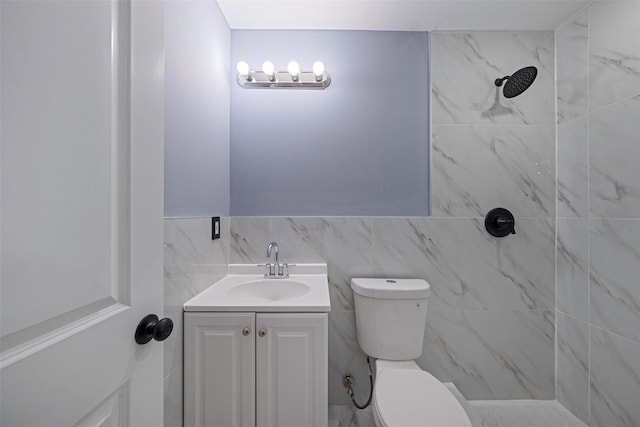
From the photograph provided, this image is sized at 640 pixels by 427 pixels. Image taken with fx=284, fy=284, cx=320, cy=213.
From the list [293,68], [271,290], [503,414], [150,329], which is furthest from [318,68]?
[503,414]

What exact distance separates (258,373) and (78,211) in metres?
0.93

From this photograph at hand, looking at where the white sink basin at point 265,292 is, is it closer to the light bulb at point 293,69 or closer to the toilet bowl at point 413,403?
the toilet bowl at point 413,403

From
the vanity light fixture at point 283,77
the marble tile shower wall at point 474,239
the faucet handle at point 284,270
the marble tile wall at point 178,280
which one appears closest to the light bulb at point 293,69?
the vanity light fixture at point 283,77

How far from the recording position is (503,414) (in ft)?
5.14

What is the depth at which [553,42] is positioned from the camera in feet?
5.52

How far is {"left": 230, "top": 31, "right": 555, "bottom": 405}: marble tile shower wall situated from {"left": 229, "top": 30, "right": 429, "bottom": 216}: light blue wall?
0.09 meters

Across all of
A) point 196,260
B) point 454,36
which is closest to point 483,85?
point 454,36

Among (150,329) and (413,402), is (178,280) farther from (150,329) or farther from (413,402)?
(413,402)

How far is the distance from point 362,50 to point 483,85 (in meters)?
0.74

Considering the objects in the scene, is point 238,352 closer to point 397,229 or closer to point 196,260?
point 196,260

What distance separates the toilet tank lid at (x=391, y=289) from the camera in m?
1.43

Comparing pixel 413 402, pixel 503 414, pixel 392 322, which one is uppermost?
pixel 392 322

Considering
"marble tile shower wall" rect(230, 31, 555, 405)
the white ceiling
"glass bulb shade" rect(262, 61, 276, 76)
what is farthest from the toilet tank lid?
the white ceiling

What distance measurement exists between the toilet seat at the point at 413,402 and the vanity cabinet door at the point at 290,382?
0.78ft
